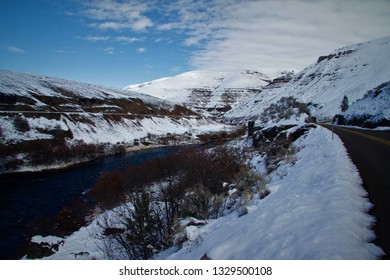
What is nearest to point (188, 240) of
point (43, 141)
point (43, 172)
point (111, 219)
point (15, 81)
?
point (111, 219)

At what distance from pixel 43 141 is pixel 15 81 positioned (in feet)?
124

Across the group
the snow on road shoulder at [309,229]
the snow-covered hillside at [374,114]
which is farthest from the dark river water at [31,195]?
the snow-covered hillside at [374,114]

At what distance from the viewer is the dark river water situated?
16.8 meters

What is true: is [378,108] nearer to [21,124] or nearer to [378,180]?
[378,180]

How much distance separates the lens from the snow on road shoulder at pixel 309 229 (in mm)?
4121

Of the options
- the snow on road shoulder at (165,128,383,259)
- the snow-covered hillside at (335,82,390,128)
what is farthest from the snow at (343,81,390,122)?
the snow on road shoulder at (165,128,383,259)

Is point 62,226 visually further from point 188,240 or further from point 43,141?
point 43,141

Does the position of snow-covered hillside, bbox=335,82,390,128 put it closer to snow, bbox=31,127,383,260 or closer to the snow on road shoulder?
snow, bbox=31,127,383,260

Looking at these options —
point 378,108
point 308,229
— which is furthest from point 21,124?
point 308,229

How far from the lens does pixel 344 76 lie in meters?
115

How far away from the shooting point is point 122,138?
6319cm

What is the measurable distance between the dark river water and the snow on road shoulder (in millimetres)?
13835

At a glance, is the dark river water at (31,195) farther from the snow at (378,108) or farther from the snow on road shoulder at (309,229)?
the snow at (378,108)

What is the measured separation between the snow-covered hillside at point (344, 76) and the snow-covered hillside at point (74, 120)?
4319 centimetres
